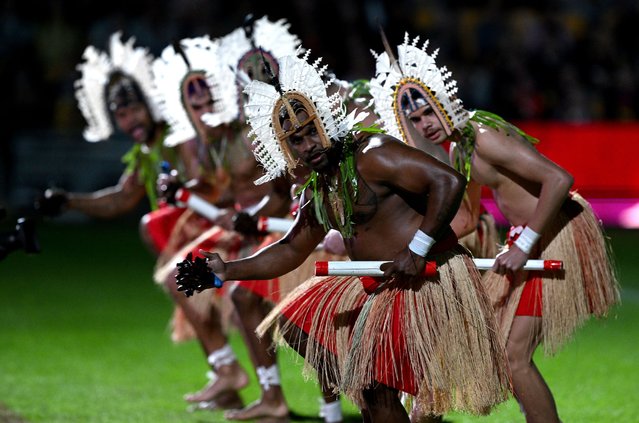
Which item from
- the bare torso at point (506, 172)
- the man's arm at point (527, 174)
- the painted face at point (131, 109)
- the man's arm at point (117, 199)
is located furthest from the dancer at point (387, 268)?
the man's arm at point (117, 199)

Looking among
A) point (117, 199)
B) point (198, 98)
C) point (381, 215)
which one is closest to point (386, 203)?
point (381, 215)

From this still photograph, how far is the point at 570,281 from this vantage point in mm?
5023

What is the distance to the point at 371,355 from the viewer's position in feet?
14.3

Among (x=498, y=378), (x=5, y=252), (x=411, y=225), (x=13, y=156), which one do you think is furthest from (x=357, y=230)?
(x=13, y=156)

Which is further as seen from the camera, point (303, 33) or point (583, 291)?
point (303, 33)

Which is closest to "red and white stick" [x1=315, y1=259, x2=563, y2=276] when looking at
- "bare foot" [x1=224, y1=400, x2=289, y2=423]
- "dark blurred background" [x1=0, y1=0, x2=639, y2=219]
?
"bare foot" [x1=224, y1=400, x2=289, y2=423]

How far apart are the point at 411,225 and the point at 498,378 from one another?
680 millimetres

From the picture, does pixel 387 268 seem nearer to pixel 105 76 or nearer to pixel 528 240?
pixel 528 240

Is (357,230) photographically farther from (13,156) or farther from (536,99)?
(13,156)

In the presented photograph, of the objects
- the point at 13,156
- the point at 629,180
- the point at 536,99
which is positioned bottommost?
the point at 629,180

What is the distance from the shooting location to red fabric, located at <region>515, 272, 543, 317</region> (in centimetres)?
496

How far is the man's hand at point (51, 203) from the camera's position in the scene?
22.7 ft

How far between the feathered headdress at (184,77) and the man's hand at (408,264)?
2265mm

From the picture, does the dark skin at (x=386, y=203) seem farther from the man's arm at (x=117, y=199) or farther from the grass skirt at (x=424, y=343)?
the man's arm at (x=117, y=199)
